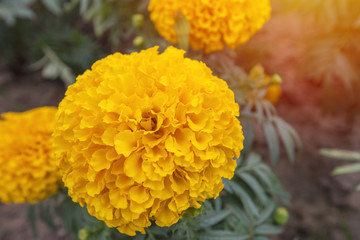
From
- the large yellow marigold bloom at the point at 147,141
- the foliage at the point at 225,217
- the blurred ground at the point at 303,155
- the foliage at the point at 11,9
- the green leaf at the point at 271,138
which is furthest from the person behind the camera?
the foliage at the point at 11,9

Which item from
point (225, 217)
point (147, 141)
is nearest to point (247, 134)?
point (225, 217)


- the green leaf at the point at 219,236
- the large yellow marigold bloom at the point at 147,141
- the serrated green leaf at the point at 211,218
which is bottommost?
the green leaf at the point at 219,236

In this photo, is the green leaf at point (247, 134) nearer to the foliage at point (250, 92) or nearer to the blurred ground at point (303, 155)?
the foliage at point (250, 92)

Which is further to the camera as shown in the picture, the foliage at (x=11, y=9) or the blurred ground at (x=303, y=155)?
the foliage at (x=11, y=9)

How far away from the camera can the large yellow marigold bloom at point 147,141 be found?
2.43 ft

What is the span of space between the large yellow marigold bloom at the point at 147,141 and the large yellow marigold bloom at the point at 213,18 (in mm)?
379

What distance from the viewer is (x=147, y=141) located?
762 millimetres

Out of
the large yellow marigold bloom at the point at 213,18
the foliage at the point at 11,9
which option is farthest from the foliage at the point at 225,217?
the foliage at the point at 11,9

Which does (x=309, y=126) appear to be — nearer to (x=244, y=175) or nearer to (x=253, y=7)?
(x=244, y=175)

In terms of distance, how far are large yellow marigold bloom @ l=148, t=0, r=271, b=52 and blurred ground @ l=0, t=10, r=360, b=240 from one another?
87 cm

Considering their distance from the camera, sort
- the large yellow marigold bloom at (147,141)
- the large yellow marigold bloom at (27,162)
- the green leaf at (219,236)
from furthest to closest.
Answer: the large yellow marigold bloom at (27,162), the green leaf at (219,236), the large yellow marigold bloom at (147,141)

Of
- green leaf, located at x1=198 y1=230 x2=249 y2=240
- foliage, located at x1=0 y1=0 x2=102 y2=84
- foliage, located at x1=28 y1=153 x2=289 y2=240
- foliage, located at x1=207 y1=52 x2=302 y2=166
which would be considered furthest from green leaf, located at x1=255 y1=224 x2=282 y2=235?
foliage, located at x1=0 y1=0 x2=102 y2=84

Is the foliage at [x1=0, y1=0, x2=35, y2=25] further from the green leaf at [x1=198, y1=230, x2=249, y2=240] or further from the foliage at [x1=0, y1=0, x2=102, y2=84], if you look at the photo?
the green leaf at [x1=198, y1=230, x2=249, y2=240]

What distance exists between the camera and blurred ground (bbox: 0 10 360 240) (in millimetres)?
1979
